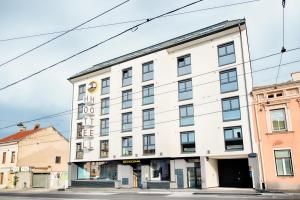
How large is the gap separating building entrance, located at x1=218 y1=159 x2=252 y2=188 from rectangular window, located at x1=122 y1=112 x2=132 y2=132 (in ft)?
35.5

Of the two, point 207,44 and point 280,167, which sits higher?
point 207,44

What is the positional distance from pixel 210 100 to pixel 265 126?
568cm

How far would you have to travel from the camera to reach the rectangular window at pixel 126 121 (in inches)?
1334

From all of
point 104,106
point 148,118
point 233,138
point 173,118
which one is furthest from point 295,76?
point 104,106

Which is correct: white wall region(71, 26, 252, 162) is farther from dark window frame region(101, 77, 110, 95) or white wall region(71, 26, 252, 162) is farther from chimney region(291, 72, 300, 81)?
chimney region(291, 72, 300, 81)

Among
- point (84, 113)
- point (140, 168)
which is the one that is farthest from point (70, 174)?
point (140, 168)

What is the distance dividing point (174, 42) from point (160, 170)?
14.0 m

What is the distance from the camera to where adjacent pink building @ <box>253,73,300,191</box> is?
2336 cm

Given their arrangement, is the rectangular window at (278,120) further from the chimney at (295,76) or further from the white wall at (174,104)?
the chimney at (295,76)

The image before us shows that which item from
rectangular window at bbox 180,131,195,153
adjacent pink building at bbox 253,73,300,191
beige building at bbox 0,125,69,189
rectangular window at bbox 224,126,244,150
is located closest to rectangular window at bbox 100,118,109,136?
beige building at bbox 0,125,69,189

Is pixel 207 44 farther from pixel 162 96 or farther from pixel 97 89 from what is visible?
pixel 97 89

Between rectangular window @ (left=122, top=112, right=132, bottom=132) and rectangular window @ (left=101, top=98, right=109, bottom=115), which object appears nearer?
rectangular window @ (left=122, top=112, right=132, bottom=132)

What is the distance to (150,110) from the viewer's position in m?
32.4

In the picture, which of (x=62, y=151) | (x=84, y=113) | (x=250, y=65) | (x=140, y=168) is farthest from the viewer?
(x=62, y=151)
